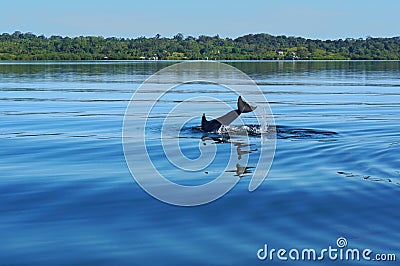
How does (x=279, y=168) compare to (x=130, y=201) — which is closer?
(x=130, y=201)

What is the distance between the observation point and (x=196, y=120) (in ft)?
95.0

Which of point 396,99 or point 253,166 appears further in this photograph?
point 396,99

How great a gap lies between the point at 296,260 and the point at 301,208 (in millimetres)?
2738

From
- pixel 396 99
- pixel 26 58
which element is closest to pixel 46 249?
pixel 396 99

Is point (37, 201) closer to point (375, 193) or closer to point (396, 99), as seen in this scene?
point (375, 193)

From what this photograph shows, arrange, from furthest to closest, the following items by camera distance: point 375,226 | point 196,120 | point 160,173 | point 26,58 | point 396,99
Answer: point 26,58 → point 396,99 → point 196,120 → point 160,173 → point 375,226

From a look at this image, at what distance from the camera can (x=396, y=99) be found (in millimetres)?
41469

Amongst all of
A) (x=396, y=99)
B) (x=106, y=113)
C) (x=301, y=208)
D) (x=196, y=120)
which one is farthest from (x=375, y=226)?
(x=396, y=99)

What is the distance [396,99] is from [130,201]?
31.1 meters

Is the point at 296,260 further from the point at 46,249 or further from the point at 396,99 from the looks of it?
the point at 396,99

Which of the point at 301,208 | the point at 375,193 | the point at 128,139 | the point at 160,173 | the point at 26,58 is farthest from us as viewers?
the point at 26,58

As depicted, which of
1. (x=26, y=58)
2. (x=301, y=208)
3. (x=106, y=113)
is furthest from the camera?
(x=26, y=58)

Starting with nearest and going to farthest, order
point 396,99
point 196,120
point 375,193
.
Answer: point 375,193 < point 196,120 < point 396,99

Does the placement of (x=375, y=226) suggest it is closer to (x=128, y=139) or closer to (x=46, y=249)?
(x=46, y=249)
